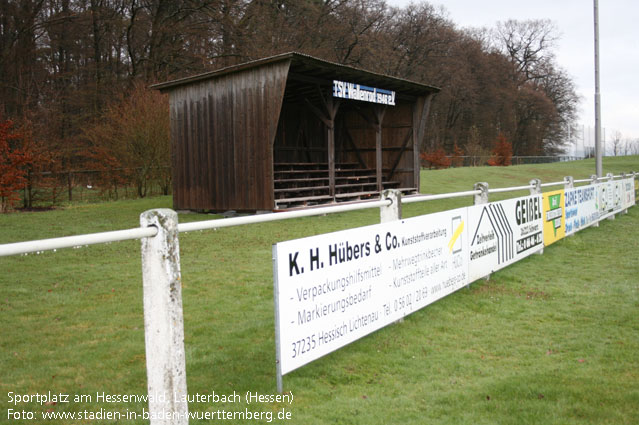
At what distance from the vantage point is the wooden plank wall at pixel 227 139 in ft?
52.4

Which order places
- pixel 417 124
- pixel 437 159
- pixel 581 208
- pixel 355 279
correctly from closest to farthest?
1. pixel 355 279
2. pixel 581 208
3. pixel 417 124
4. pixel 437 159

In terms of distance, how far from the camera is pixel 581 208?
12484mm

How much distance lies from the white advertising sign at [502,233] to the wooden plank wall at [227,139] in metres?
8.28

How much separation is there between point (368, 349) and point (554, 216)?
22.9 feet

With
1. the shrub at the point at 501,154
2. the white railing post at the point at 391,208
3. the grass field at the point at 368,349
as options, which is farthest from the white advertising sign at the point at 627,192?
the shrub at the point at 501,154

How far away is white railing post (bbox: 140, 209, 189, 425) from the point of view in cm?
295

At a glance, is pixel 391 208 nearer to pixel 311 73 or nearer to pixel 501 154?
pixel 311 73

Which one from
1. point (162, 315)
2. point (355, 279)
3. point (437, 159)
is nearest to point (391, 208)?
point (355, 279)

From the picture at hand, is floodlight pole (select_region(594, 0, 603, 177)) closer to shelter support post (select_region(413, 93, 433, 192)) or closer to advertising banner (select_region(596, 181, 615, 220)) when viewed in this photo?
advertising banner (select_region(596, 181, 615, 220))

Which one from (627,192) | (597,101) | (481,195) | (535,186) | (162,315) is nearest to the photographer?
(162,315)

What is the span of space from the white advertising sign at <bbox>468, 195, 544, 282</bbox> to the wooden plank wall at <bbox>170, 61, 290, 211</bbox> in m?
8.28

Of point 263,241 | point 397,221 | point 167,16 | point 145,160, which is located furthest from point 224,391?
point 167,16

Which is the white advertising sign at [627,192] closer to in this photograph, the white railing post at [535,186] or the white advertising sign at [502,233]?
the white railing post at [535,186]

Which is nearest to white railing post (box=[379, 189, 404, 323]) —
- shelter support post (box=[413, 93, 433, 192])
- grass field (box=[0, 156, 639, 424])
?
grass field (box=[0, 156, 639, 424])
